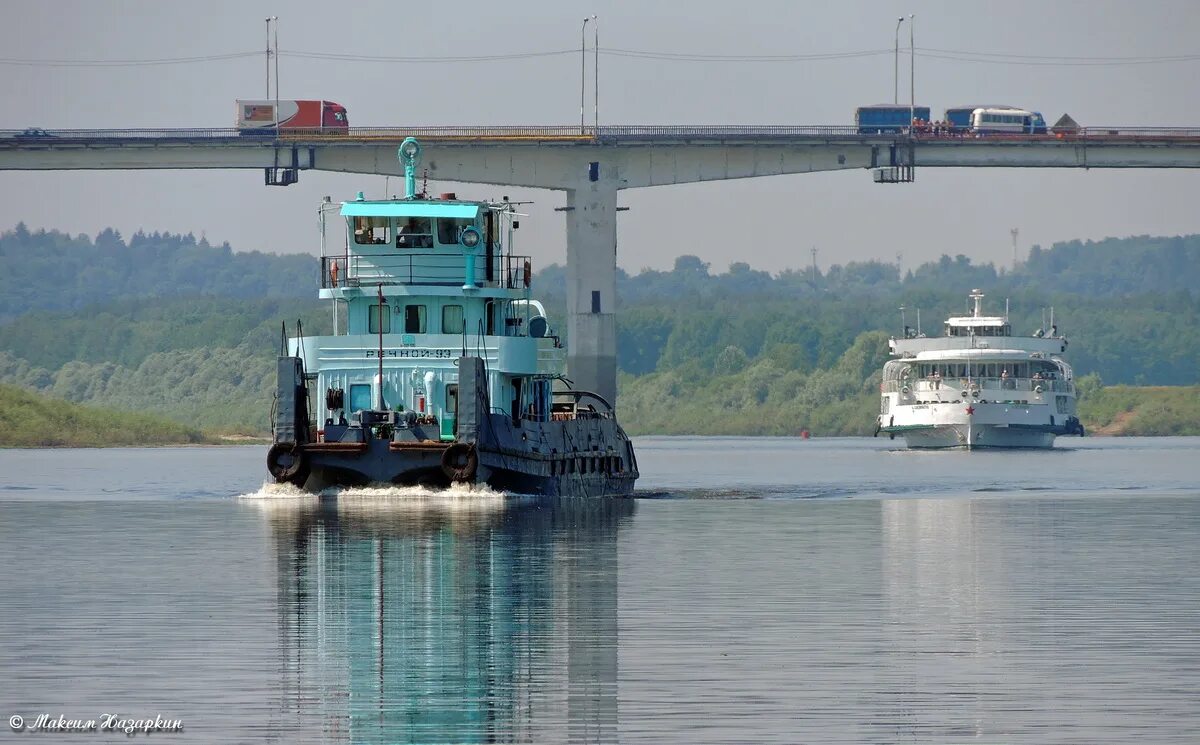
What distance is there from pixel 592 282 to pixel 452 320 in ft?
239

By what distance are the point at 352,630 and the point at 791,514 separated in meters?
32.3

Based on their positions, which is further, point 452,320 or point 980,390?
point 980,390

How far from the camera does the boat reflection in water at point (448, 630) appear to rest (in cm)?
2236

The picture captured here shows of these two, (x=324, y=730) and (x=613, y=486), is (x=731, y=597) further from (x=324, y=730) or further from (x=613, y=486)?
(x=613, y=486)

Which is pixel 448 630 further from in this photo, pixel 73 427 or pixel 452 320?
pixel 73 427

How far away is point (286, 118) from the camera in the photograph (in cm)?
13662

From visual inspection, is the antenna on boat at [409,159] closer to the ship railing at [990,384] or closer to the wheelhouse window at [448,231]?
the wheelhouse window at [448,231]

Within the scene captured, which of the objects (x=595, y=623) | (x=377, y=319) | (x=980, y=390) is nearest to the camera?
(x=595, y=623)

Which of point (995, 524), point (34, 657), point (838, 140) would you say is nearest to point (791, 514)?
point (995, 524)

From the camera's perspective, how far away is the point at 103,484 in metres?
85.9

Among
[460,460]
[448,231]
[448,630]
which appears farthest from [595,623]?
[448,231]

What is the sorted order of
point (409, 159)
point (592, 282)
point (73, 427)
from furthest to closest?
point (73, 427)
point (592, 282)
point (409, 159)

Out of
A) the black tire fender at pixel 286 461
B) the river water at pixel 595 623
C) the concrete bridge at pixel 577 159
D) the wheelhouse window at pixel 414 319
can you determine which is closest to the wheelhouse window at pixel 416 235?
the wheelhouse window at pixel 414 319

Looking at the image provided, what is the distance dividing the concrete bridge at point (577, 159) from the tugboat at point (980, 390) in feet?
74.7
